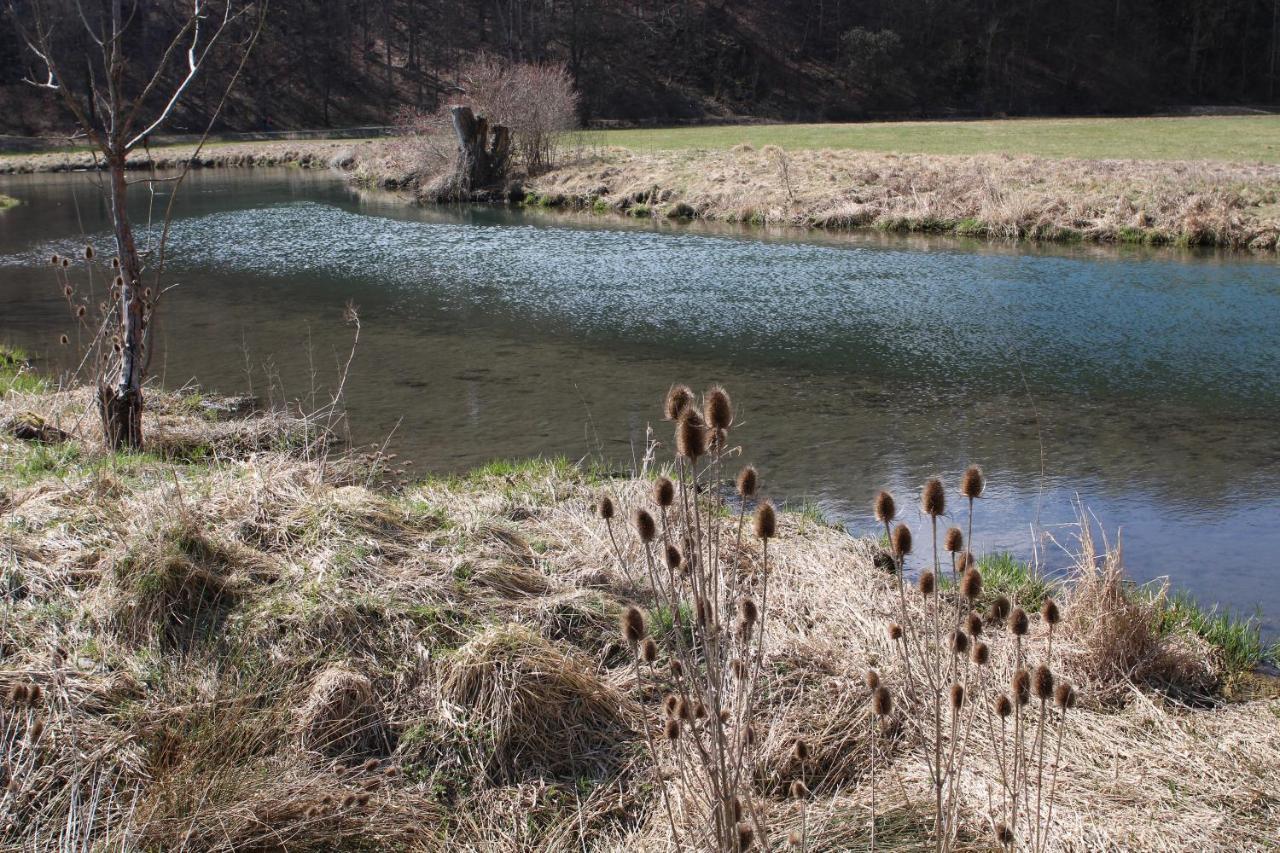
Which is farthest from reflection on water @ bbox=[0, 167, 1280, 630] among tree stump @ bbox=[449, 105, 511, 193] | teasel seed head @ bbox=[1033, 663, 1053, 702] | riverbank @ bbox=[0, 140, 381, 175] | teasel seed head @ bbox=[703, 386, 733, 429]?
riverbank @ bbox=[0, 140, 381, 175]

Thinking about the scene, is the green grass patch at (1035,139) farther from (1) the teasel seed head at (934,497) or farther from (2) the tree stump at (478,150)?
(1) the teasel seed head at (934,497)

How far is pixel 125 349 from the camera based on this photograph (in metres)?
7.47

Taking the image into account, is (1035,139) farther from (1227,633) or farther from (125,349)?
(125,349)

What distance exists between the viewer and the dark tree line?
66.3m

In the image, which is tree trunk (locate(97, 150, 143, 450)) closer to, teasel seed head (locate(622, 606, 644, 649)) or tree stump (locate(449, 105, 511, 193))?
teasel seed head (locate(622, 606, 644, 649))

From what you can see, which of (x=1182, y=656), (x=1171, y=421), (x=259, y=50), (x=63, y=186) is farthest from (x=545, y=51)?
(x=1182, y=656)

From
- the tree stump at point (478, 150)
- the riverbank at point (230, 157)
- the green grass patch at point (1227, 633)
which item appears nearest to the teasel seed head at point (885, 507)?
the green grass patch at point (1227, 633)

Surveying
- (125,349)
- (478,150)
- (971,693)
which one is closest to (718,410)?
(971,693)

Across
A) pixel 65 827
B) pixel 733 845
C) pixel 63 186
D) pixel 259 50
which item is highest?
pixel 259 50

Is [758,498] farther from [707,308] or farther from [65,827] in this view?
[707,308]

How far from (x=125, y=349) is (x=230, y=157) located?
4631 cm

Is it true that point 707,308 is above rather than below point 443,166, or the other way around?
below

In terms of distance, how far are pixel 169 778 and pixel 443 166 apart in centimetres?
3171

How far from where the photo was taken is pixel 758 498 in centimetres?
801
